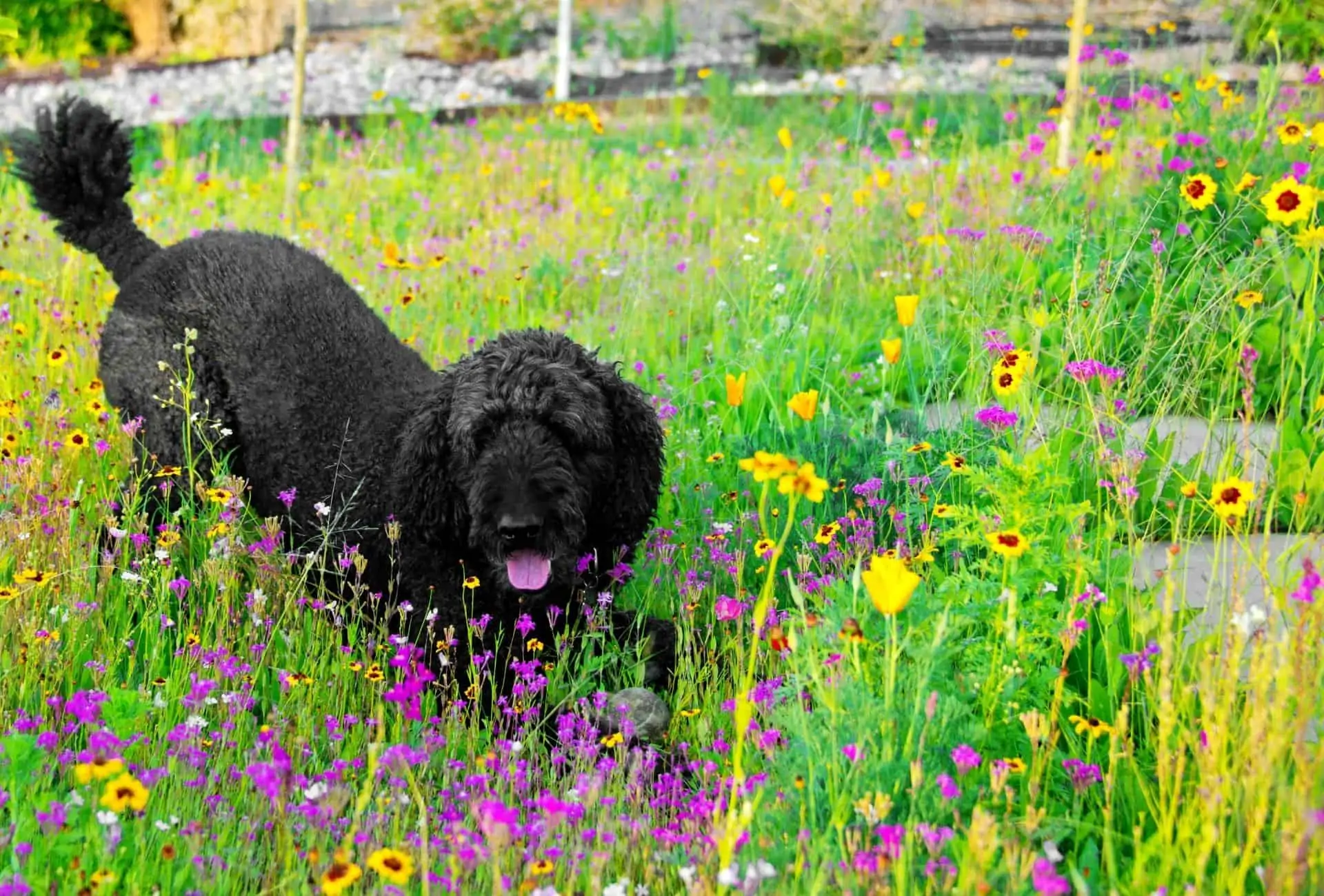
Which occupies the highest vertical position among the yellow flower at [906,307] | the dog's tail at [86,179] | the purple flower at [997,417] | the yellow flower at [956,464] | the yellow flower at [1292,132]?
the yellow flower at [1292,132]

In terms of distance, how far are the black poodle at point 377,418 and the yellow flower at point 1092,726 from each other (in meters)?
1.32

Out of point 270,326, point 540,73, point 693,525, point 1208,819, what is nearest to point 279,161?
point 540,73

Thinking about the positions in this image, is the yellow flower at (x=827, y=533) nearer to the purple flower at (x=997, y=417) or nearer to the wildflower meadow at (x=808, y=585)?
the wildflower meadow at (x=808, y=585)

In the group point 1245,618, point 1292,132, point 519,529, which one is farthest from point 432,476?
point 1292,132

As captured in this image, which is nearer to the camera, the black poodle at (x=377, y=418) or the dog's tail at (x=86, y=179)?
the black poodle at (x=377, y=418)

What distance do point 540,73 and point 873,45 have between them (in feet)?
11.3

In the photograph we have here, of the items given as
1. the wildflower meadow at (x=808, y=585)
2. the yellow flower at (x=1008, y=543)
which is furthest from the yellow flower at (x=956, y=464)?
the yellow flower at (x=1008, y=543)

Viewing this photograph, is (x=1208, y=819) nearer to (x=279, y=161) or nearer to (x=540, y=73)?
(x=279, y=161)

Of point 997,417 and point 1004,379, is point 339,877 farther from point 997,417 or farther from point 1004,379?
point 997,417

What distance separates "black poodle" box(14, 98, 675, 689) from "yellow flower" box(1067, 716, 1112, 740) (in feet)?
4.34

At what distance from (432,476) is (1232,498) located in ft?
6.99

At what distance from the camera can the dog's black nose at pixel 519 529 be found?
131 inches

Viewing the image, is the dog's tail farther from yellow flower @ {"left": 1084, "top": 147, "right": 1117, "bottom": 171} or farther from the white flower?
the white flower

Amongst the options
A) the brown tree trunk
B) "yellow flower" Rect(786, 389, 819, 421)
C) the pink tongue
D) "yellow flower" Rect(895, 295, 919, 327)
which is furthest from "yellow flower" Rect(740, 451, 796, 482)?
the brown tree trunk
